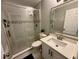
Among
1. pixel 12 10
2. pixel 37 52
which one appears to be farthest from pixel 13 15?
pixel 37 52

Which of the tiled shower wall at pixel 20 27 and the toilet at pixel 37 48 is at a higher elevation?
the tiled shower wall at pixel 20 27

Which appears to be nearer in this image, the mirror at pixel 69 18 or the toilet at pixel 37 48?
the mirror at pixel 69 18

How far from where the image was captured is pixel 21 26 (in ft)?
7.28

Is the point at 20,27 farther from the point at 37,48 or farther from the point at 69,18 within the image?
the point at 69,18

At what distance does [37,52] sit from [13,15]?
1.65 meters

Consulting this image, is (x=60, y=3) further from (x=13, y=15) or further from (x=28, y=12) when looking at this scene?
(x=13, y=15)

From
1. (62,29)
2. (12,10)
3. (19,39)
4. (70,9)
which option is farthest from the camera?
(19,39)

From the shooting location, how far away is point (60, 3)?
154 centimetres

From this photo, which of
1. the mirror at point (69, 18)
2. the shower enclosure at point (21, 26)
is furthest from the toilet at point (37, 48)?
the mirror at point (69, 18)

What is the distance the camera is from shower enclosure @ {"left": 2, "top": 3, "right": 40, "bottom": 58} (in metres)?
1.85

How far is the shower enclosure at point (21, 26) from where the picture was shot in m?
1.85

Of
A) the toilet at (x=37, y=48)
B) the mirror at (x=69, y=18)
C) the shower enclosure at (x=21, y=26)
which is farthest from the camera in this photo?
the toilet at (x=37, y=48)

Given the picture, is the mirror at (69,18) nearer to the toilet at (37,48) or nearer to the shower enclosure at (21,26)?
the toilet at (37,48)

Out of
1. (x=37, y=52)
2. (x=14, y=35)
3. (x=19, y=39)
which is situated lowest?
(x=37, y=52)
